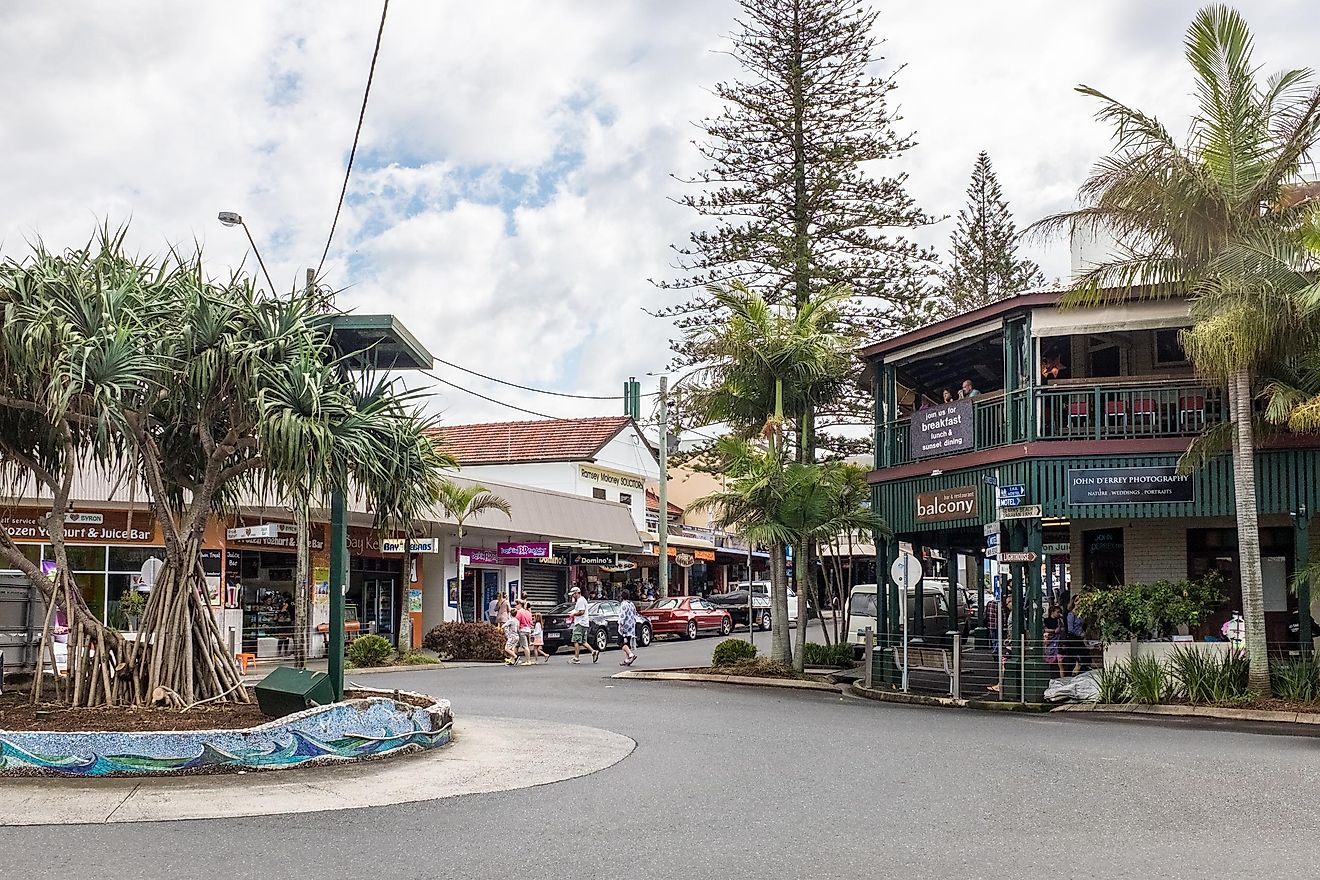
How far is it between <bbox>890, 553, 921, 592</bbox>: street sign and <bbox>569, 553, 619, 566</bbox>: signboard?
23.9m

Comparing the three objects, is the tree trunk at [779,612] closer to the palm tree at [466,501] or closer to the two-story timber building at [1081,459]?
the two-story timber building at [1081,459]

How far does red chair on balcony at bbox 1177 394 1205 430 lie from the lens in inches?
798

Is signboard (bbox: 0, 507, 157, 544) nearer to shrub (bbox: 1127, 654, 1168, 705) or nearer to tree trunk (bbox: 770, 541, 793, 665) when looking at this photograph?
tree trunk (bbox: 770, 541, 793, 665)

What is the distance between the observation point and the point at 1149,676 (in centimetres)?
1841

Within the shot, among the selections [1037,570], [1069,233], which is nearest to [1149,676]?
[1037,570]

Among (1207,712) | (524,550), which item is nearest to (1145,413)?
(1207,712)

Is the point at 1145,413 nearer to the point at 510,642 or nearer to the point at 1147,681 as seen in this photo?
the point at 1147,681

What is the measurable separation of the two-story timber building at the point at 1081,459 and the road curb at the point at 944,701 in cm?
54

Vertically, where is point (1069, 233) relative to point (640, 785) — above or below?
above

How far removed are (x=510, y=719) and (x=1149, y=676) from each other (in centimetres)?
843

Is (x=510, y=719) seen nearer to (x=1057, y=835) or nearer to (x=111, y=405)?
(x=111, y=405)

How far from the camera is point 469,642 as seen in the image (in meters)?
30.6

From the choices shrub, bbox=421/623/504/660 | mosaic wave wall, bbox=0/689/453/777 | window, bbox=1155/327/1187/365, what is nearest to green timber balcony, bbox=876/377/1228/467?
window, bbox=1155/327/1187/365

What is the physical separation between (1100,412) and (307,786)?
45.0 ft
